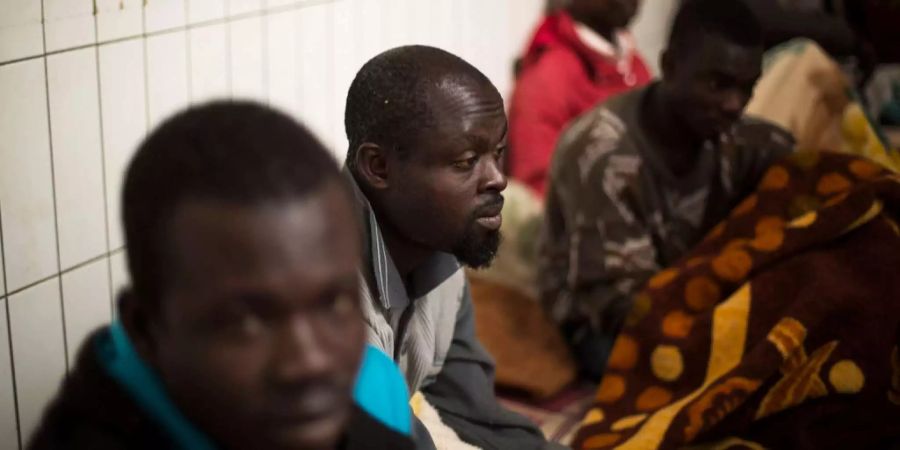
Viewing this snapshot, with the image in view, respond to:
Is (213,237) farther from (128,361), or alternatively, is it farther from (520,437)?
(520,437)

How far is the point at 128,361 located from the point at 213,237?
0.13 m

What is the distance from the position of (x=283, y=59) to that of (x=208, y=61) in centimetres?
20

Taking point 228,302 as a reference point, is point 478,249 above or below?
below

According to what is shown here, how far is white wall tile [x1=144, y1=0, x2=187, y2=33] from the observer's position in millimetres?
1604

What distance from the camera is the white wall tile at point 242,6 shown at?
1.78 metres

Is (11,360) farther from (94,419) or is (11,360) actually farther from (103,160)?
(94,419)

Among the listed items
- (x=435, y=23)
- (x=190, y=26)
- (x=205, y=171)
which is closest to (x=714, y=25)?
(x=435, y=23)

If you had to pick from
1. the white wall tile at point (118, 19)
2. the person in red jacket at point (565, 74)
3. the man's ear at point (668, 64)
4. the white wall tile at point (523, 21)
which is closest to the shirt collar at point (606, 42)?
the person in red jacket at point (565, 74)

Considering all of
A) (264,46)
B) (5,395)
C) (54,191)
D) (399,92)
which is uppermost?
(399,92)

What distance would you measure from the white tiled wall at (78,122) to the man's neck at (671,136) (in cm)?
57

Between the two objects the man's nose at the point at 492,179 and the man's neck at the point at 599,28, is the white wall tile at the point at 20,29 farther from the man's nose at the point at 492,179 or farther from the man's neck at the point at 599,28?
the man's neck at the point at 599,28

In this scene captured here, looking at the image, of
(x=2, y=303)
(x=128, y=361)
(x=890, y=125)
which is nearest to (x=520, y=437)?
(x=2, y=303)

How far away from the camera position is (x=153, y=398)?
0.76 m

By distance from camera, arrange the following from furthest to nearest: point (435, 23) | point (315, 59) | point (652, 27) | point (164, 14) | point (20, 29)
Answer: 1. point (652, 27)
2. point (435, 23)
3. point (315, 59)
4. point (164, 14)
5. point (20, 29)
